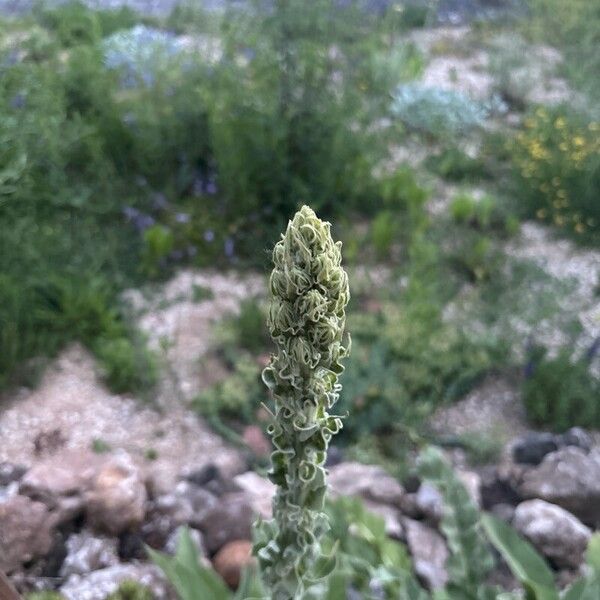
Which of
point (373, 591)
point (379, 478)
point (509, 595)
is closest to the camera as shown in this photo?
point (509, 595)

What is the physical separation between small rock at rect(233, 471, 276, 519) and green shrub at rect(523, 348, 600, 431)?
133 centimetres

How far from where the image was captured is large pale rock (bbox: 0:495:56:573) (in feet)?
7.89

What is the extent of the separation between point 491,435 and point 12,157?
2280 mm

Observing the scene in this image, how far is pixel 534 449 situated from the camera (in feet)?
10.3

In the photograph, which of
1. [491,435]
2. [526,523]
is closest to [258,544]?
[526,523]

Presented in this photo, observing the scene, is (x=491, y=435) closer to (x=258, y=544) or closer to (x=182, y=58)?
(x=258, y=544)

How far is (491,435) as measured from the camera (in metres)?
3.40

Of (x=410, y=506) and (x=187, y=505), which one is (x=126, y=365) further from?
(x=410, y=506)

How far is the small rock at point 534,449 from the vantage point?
10.3 feet

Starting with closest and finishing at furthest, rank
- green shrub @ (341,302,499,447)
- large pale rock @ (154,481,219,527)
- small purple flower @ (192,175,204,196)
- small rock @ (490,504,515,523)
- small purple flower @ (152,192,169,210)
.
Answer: large pale rock @ (154,481,219,527), small rock @ (490,504,515,523), green shrub @ (341,302,499,447), small purple flower @ (152,192,169,210), small purple flower @ (192,175,204,196)

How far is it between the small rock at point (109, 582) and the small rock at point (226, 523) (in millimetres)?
224

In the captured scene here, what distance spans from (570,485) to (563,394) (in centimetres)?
62

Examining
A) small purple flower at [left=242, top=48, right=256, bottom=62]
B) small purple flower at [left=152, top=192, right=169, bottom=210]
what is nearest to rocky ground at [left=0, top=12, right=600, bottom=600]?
small purple flower at [left=152, top=192, right=169, bottom=210]

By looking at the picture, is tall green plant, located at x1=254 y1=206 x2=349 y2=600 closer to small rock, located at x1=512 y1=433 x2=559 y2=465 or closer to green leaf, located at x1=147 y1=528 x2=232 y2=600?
green leaf, located at x1=147 y1=528 x2=232 y2=600
